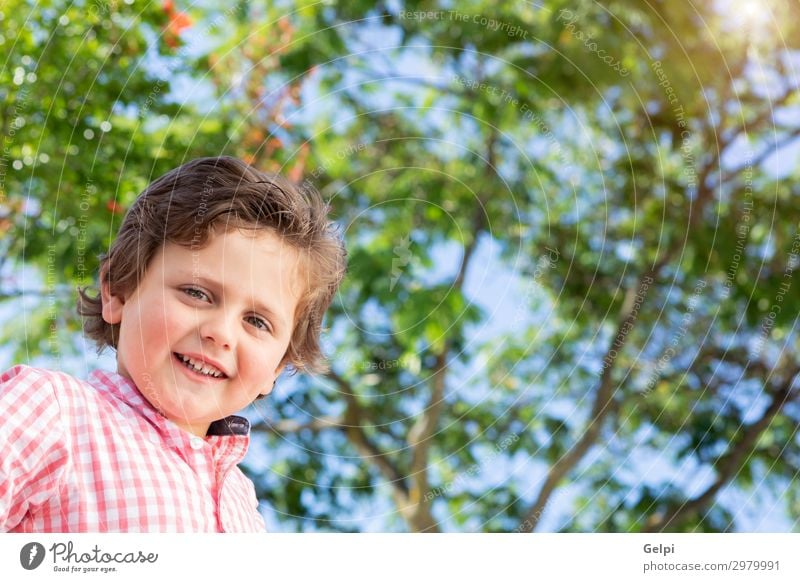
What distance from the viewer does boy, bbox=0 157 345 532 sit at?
2.25 feet

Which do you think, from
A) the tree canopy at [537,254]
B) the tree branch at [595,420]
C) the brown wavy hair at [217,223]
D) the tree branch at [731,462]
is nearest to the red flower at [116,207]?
the tree canopy at [537,254]

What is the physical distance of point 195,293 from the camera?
0.78m

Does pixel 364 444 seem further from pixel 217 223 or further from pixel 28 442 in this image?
pixel 28 442

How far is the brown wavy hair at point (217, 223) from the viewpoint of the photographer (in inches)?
32.0

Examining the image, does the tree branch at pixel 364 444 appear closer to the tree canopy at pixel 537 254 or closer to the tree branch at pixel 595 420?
the tree canopy at pixel 537 254

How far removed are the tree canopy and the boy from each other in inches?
31.4

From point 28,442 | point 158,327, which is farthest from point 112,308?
point 28,442

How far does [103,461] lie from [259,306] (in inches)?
6.8

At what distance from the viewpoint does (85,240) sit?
4.74ft
